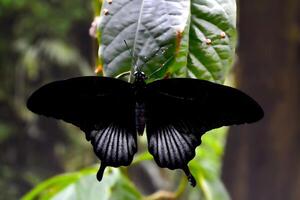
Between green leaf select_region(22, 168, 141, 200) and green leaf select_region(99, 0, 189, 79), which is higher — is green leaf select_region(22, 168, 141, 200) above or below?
below

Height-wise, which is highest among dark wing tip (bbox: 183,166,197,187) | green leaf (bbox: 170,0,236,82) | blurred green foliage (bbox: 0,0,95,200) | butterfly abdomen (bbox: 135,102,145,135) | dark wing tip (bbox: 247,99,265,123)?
green leaf (bbox: 170,0,236,82)

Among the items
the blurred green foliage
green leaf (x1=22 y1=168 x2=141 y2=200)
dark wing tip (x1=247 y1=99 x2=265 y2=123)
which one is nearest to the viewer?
dark wing tip (x1=247 y1=99 x2=265 y2=123)

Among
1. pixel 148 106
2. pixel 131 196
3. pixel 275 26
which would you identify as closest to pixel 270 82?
pixel 275 26

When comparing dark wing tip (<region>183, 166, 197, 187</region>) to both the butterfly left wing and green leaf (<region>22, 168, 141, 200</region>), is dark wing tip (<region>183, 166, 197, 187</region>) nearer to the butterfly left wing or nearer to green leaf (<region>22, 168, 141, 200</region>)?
the butterfly left wing

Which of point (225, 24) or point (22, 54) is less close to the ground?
point (225, 24)

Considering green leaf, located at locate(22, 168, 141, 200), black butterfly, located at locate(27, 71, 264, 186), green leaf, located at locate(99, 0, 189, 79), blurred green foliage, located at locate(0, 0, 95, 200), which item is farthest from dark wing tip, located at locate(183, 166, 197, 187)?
blurred green foliage, located at locate(0, 0, 95, 200)

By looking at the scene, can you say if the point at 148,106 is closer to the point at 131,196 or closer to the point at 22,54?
the point at 131,196
